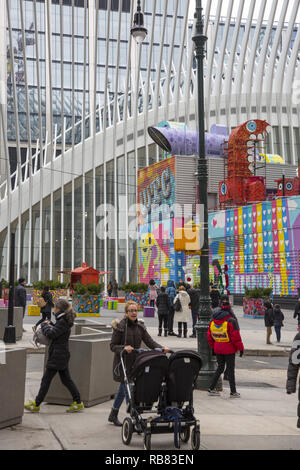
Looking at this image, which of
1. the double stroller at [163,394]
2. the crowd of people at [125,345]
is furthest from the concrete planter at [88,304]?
the double stroller at [163,394]

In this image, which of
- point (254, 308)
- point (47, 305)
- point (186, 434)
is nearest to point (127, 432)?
point (186, 434)

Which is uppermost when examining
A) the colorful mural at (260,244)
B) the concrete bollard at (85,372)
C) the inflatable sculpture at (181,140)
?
the inflatable sculpture at (181,140)

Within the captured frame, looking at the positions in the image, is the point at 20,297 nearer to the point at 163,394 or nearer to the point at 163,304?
the point at 163,304

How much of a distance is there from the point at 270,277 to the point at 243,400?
71.6ft

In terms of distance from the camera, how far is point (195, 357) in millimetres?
6141

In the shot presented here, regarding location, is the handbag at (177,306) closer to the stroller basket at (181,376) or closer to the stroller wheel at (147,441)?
the stroller basket at (181,376)

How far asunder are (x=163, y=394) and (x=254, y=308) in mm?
20119

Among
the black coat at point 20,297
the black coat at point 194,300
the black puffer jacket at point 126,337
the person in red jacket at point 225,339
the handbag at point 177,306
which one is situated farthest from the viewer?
the black coat at point 194,300

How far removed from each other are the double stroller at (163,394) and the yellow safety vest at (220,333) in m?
3.02

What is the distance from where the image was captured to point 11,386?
6523 millimetres

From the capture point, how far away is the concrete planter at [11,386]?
21.0ft

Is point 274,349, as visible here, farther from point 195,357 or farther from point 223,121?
point 223,121

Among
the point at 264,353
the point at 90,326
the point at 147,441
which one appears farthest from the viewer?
the point at 264,353

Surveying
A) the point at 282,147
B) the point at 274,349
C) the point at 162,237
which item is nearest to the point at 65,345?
the point at 274,349
